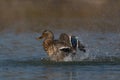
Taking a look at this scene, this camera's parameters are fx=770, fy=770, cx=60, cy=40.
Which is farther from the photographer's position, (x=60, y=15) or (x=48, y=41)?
(x=60, y=15)

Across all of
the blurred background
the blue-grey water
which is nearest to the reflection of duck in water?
the blue-grey water

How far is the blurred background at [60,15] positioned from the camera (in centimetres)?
2678

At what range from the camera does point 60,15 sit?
32.3 metres

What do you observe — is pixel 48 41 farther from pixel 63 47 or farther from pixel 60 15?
pixel 60 15

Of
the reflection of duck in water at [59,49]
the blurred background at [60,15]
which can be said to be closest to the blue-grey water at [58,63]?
the reflection of duck in water at [59,49]

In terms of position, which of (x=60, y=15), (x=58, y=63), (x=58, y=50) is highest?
(x=60, y=15)

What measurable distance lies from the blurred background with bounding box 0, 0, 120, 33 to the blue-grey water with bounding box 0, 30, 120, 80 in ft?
13.3

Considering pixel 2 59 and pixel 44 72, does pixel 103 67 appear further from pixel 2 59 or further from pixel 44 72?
pixel 2 59

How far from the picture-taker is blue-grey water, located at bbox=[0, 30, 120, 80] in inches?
581

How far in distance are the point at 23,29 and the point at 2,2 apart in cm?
1049

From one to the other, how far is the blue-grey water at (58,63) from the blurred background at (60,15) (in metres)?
4.05

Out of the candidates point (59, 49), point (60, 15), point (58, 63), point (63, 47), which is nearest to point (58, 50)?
point (59, 49)

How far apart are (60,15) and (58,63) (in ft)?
52.4

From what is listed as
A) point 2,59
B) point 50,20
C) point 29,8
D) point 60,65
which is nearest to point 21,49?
point 2,59
